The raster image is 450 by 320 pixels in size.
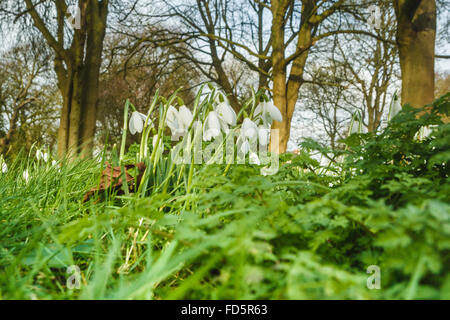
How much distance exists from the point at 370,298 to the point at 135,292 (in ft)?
1.49

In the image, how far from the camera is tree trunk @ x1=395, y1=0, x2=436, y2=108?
376 centimetres

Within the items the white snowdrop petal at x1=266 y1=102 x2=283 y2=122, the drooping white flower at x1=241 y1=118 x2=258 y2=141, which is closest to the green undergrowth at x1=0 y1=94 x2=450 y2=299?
the drooping white flower at x1=241 y1=118 x2=258 y2=141

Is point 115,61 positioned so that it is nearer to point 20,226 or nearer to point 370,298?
point 20,226

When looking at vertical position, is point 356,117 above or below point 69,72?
below

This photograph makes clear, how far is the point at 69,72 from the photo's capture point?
6066 millimetres

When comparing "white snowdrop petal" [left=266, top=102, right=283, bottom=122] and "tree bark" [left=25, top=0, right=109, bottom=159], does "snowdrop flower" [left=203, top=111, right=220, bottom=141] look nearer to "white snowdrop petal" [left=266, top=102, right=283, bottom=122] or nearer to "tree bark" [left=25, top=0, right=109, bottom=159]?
"white snowdrop petal" [left=266, top=102, right=283, bottom=122]

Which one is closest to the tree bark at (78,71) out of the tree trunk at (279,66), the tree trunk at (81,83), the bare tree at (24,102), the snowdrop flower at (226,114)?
the tree trunk at (81,83)

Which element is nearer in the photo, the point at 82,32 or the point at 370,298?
the point at 370,298

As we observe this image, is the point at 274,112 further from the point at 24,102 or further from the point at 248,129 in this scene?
the point at 24,102

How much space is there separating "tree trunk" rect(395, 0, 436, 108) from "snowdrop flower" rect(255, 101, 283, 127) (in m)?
3.02

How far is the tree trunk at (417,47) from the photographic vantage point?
3.76m

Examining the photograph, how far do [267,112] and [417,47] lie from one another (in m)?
3.48

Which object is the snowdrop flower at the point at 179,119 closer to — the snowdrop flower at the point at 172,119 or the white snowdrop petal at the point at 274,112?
the snowdrop flower at the point at 172,119
